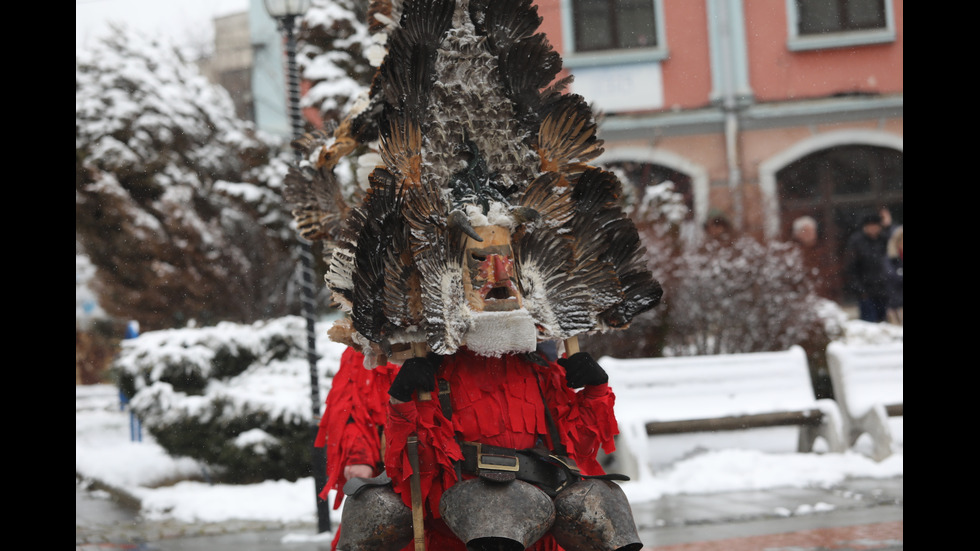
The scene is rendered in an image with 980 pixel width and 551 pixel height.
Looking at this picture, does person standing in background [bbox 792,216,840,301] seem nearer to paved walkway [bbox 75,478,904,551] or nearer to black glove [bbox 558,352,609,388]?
paved walkway [bbox 75,478,904,551]

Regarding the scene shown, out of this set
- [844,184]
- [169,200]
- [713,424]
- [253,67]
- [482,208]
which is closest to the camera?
[482,208]

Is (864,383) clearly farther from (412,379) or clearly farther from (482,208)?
(412,379)

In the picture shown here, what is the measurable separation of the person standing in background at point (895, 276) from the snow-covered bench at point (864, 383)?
7.18ft

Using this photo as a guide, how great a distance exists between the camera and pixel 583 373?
138 inches

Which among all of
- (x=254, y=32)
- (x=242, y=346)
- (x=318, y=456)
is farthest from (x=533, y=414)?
(x=254, y=32)

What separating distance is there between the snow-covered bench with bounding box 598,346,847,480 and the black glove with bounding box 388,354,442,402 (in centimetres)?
506

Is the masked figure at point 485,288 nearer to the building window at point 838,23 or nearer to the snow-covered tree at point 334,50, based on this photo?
the snow-covered tree at point 334,50

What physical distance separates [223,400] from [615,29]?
767cm

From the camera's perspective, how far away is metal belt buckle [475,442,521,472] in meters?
3.38

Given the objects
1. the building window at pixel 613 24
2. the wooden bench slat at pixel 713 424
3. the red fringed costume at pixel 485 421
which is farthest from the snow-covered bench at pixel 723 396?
the building window at pixel 613 24

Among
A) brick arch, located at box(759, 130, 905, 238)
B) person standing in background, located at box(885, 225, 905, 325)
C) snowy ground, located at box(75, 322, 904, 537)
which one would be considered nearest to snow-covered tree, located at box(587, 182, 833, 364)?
snowy ground, located at box(75, 322, 904, 537)

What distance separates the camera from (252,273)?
1120 cm

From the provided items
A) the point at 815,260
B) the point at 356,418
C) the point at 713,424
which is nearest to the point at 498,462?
the point at 356,418

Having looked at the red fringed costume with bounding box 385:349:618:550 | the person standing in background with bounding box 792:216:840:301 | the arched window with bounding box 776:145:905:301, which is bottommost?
the red fringed costume with bounding box 385:349:618:550
